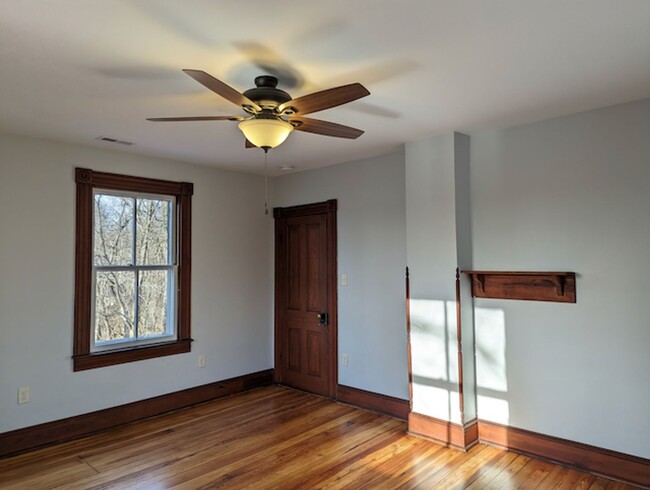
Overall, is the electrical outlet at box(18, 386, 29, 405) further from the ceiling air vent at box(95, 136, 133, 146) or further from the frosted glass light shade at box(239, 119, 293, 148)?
the frosted glass light shade at box(239, 119, 293, 148)

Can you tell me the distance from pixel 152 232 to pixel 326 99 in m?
2.88

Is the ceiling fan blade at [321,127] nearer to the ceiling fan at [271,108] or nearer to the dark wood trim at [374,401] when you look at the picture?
the ceiling fan at [271,108]

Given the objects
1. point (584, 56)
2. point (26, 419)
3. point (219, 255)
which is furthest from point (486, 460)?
point (26, 419)

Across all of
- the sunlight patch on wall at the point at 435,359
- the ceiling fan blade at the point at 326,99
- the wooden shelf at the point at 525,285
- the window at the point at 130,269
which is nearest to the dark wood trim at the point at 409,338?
the sunlight patch on wall at the point at 435,359

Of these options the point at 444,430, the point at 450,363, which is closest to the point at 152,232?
the point at 450,363

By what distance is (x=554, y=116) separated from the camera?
10.4 ft

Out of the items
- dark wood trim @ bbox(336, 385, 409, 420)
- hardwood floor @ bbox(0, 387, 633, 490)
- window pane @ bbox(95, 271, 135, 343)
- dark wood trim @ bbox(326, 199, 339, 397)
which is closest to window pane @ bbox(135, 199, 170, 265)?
window pane @ bbox(95, 271, 135, 343)

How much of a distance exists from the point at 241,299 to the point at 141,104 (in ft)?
8.69

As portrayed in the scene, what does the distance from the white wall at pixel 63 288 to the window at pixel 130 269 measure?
0.29 ft

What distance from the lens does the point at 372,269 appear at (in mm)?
4289

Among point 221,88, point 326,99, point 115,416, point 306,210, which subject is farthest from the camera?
point 306,210

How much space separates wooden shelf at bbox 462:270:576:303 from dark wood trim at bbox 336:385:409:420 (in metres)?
1.29

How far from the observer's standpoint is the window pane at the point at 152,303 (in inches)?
165

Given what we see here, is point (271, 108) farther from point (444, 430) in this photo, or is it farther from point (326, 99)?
point (444, 430)
